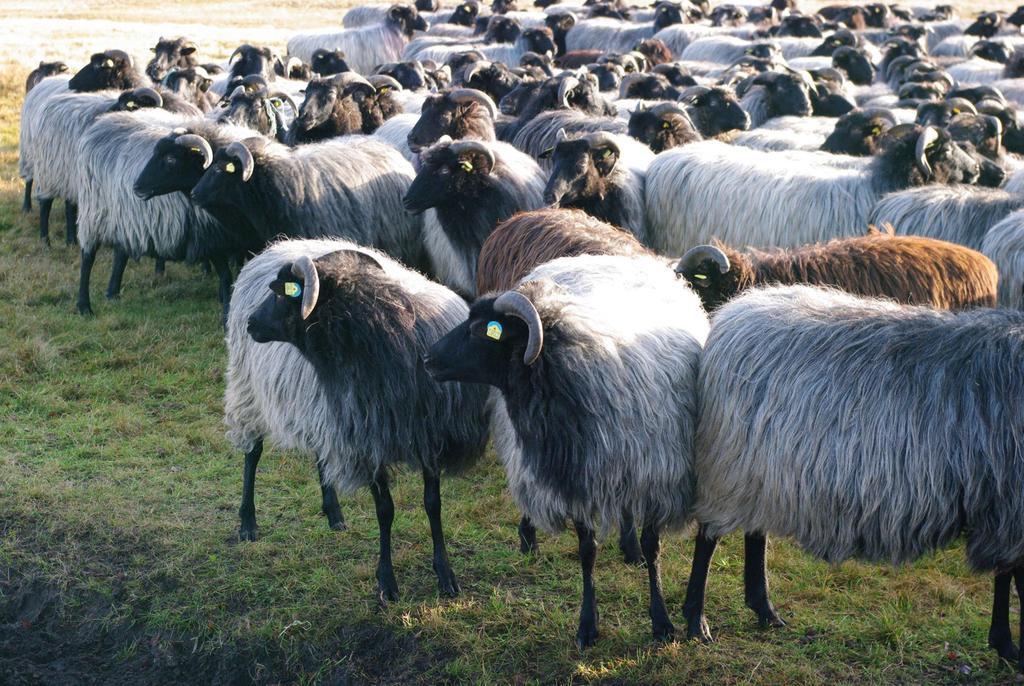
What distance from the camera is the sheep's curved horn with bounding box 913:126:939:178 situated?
24.3 ft

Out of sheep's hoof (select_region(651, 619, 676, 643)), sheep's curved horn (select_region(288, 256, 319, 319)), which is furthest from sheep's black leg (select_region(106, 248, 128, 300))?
sheep's hoof (select_region(651, 619, 676, 643))

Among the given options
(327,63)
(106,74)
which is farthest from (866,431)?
(327,63)

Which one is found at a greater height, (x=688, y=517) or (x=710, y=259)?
(x=710, y=259)

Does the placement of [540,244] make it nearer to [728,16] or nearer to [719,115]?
Result: [719,115]

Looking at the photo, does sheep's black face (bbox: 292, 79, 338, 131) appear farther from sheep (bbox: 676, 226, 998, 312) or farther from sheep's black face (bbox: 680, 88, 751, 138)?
sheep (bbox: 676, 226, 998, 312)

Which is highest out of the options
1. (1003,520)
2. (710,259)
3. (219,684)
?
(710,259)

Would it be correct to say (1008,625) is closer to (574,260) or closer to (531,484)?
(531,484)

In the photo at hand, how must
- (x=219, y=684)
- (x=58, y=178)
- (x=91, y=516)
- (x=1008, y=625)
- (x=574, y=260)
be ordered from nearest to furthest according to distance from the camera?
(x=1008, y=625), (x=219, y=684), (x=574, y=260), (x=91, y=516), (x=58, y=178)

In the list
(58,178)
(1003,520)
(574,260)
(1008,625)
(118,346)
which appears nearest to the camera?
(1003,520)

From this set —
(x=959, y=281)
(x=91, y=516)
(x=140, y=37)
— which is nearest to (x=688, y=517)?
(x=959, y=281)

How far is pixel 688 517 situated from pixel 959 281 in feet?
7.31

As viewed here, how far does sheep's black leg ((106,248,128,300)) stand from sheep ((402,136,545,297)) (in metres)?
2.95

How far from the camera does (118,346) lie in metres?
8.43

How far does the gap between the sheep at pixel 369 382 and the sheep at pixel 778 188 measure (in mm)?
3077
